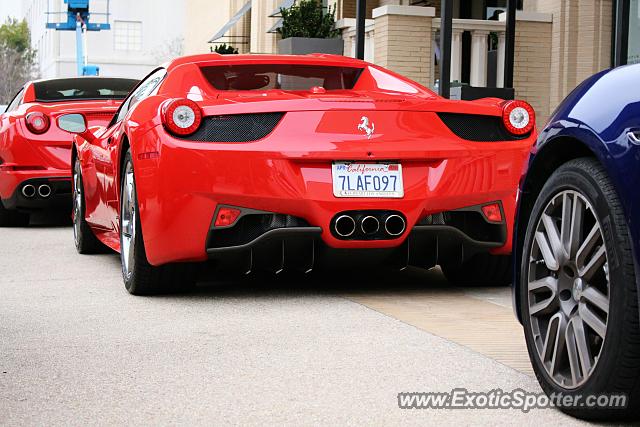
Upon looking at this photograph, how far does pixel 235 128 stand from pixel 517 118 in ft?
4.92

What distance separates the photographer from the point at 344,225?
21.2ft

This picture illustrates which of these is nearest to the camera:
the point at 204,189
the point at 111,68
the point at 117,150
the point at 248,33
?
the point at 204,189

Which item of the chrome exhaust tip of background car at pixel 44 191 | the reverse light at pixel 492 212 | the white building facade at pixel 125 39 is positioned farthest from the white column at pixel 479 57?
the white building facade at pixel 125 39

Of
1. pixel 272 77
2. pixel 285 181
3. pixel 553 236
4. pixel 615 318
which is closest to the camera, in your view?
pixel 615 318

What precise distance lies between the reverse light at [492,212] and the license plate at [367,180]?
50cm

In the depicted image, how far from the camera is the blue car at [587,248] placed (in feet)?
12.0

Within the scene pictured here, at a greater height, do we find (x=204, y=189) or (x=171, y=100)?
(x=171, y=100)

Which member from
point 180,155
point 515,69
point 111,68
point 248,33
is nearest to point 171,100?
point 180,155

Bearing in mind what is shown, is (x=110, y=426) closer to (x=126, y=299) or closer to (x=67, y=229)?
(x=126, y=299)

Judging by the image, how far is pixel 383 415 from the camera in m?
4.04

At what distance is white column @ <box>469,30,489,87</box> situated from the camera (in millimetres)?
17312

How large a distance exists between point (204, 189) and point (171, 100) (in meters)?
0.48

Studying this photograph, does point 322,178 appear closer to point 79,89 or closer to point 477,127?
point 477,127

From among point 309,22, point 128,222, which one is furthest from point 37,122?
point 309,22
